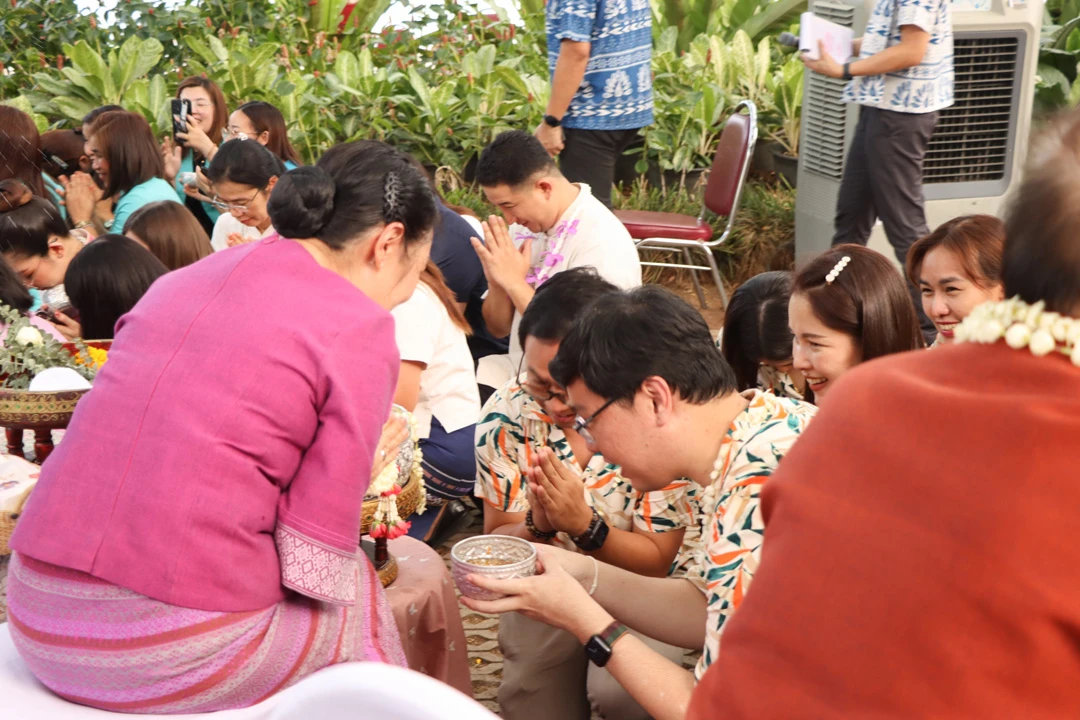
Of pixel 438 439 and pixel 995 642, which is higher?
pixel 995 642

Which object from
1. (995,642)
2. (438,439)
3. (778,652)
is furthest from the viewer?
(438,439)

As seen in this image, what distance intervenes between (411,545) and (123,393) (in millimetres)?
866

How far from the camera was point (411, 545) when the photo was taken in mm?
2479

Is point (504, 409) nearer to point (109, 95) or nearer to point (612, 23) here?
point (612, 23)

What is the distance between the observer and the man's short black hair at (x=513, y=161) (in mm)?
3555

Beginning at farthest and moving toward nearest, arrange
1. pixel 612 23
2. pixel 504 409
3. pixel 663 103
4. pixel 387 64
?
pixel 387 64, pixel 663 103, pixel 612 23, pixel 504 409

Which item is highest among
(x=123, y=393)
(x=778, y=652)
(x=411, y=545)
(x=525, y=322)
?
(x=778, y=652)

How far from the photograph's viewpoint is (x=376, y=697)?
1.33m

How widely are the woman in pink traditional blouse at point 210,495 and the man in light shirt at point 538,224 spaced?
1.75 meters

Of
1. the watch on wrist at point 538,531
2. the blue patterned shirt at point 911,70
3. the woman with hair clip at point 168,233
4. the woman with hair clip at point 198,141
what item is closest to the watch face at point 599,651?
the watch on wrist at point 538,531

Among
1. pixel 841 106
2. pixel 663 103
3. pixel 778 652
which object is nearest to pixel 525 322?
pixel 778 652

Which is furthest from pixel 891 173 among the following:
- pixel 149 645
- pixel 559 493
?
pixel 149 645

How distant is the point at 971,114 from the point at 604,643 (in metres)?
4.15

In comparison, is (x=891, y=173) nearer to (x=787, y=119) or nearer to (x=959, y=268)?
(x=959, y=268)
